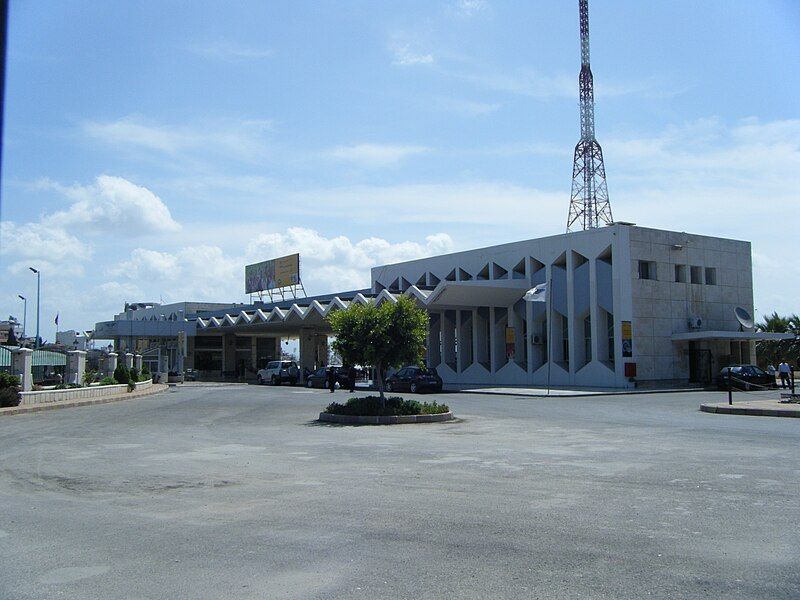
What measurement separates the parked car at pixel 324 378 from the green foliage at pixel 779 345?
2746cm

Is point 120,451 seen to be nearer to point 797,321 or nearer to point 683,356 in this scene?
point 683,356

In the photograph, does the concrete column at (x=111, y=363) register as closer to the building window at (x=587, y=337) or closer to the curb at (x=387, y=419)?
the curb at (x=387, y=419)

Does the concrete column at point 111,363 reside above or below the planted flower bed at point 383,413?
above

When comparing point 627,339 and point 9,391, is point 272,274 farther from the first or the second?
point 9,391

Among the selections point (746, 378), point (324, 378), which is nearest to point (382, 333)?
point (746, 378)

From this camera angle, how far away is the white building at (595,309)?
40250 mm

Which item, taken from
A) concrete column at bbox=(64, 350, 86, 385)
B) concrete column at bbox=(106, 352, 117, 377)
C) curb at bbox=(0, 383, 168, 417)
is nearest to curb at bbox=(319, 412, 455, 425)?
curb at bbox=(0, 383, 168, 417)

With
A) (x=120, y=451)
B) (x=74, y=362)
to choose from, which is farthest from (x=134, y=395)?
(x=120, y=451)

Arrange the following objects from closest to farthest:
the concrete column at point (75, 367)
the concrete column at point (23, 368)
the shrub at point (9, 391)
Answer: the shrub at point (9, 391), the concrete column at point (23, 368), the concrete column at point (75, 367)

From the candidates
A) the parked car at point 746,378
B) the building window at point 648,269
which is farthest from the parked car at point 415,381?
the parked car at point 746,378

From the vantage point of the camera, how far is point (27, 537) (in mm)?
7660

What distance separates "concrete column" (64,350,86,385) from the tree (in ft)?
61.3

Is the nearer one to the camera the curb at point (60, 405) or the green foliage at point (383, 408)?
the green foliage at point (383, 408)

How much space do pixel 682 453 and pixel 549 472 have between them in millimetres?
3271
